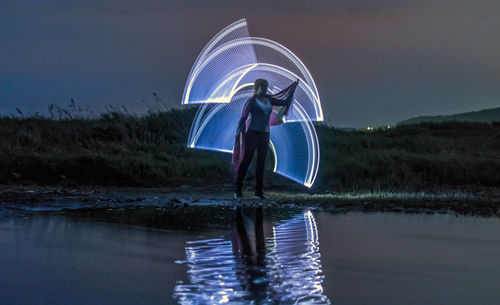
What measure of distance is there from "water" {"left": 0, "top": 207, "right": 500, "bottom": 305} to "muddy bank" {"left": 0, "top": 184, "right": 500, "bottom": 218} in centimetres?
151

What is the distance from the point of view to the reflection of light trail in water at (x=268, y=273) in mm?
7309

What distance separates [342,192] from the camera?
22547 mm

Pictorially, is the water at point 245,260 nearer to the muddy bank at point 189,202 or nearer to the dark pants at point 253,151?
the muddy bank at point 189,202

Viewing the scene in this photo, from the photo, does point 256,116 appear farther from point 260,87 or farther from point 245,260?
point 245,260

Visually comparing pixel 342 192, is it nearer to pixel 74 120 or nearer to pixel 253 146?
pixel 253 146

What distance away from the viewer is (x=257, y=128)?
18469mm

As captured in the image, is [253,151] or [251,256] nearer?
[251,256]

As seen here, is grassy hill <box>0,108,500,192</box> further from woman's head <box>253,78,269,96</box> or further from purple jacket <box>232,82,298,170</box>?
woman's head <box>253,78,269,96</box>

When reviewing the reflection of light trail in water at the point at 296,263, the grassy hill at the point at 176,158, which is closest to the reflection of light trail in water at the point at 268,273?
the reflection of light trail in water at the point at 296,263

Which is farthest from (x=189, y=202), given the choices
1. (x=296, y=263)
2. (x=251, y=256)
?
(x=296, y=263)

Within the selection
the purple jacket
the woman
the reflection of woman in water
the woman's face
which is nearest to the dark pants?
the woman

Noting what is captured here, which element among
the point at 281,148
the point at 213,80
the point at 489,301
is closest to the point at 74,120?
the point at 281,148

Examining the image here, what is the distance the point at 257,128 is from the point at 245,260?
914 cm

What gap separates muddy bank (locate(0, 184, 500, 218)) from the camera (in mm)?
16234
